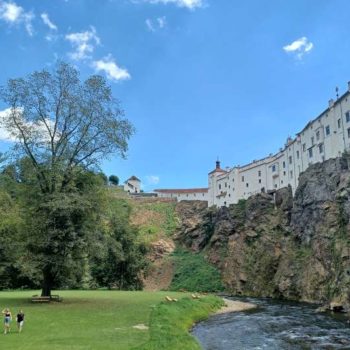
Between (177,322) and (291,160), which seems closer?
(177,322)

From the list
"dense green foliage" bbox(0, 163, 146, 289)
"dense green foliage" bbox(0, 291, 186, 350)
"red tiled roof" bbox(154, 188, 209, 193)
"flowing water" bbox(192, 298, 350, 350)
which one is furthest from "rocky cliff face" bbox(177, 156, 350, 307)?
"red tiled roof" bbox(154, 188, 209, 193)

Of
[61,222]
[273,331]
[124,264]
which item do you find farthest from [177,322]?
[124,264]

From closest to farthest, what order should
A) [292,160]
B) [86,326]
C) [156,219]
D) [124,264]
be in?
1. [86,326]
2. [124,264]
3. [292,160]
4. [156,219]

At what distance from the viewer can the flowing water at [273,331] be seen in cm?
2358

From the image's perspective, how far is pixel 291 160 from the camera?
272 ft

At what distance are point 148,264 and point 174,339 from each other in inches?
1997

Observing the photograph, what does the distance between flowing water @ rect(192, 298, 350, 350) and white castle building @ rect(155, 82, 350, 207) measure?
34.9 meters

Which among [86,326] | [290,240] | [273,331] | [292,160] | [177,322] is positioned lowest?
[273,331]

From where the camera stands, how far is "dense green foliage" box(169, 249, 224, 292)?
7788cm

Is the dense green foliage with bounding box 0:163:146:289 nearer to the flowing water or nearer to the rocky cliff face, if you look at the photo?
the flowing water

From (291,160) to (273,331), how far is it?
2319 inches

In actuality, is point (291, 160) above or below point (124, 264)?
above

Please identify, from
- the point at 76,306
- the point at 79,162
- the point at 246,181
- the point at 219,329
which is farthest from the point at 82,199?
the point at 246,181

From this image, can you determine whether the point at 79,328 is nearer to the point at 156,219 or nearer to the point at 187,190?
the point at 156,219
